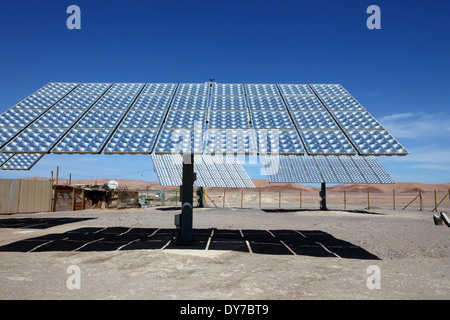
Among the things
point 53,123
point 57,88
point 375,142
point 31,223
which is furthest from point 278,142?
point 31,223

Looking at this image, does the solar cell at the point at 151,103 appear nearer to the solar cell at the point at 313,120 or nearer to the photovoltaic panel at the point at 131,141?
the photovoltaic panel at the point at 131,141

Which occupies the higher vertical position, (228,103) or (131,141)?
(228,103)

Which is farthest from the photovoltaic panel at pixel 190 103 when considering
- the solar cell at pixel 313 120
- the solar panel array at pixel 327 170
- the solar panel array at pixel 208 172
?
the solar panel array at pixel 327 170

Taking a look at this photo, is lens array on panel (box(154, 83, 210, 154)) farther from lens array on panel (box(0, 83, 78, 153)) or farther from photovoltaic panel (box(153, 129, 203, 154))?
lens array on panel (box(0, 83, 78, 153))

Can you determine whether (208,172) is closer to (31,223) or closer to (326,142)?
(31,223)

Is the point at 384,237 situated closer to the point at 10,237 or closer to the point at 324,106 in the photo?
the point at 324,106

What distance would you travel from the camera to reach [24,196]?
2608 centimetres

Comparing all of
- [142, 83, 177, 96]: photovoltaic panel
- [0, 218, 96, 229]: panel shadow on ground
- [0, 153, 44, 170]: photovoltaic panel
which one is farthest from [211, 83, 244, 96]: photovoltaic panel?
[0, 153, 44, 170]: photovoltaic panel

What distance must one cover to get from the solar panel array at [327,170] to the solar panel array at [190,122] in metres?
17.5

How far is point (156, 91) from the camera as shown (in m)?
13.3

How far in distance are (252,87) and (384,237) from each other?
9.27 m

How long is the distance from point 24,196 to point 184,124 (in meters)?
23.2

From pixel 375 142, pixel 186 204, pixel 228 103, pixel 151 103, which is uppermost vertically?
pixel 228 103
